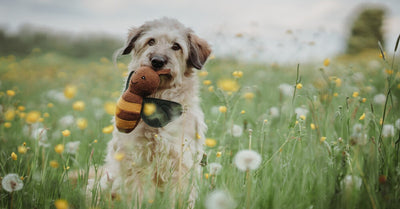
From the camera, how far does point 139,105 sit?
67.1 inches

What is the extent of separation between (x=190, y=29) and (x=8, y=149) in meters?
2.26

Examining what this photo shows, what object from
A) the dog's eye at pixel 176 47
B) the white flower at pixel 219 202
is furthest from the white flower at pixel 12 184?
the dog's eye at pixel 176 47

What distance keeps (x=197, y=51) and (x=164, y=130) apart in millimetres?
929

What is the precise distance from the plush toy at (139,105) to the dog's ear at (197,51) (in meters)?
0.68

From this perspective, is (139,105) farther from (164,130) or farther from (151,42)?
(151,42)

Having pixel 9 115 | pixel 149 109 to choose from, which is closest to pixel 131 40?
pixel 149 109

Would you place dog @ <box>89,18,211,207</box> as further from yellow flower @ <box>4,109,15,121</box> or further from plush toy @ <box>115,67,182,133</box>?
yellow flower @ <box>4,109,15,121</box>

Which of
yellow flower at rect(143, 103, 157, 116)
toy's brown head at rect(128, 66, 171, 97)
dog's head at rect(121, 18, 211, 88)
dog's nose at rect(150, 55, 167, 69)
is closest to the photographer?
Answer: yellow flower at rect(143, 103, 157, 116)

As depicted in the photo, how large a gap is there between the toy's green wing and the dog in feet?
0.28

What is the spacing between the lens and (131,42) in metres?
2.46

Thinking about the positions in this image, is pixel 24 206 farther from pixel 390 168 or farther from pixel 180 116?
pixel 390 168

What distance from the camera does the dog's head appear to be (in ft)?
7.17

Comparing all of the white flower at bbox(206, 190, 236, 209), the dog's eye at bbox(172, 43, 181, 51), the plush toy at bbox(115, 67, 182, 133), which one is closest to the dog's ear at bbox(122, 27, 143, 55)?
the dog's eye at bbox(172, 43, 181, 51)

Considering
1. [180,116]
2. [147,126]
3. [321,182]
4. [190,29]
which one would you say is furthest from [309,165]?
[190,29]
